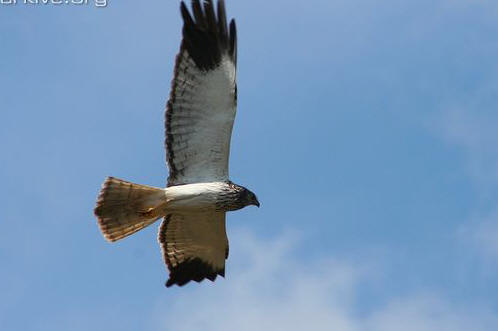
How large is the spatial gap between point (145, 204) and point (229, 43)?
230cm

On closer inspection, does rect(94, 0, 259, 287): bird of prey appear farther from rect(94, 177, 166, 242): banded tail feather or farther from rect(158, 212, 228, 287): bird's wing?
rect(158, 212, 228, 287): bird's wing

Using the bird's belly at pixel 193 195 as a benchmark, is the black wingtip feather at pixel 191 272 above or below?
below

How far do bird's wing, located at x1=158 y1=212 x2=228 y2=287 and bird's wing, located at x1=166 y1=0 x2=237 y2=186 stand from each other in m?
1.41

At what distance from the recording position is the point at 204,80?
16156mm

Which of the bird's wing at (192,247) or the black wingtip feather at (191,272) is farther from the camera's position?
the black wingtip feather at (191,272)

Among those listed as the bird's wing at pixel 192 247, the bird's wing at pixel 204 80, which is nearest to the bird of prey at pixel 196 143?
the bird's wing at pixel 204 80

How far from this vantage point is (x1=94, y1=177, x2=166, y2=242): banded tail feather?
1636cm

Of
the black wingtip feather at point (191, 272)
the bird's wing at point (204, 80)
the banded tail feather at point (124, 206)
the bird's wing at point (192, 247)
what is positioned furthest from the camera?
the black wingtip feather at point (191, 272)

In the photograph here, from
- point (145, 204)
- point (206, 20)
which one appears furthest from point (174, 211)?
point (206, 20)

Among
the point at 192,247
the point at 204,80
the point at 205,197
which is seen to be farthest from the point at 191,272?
the point at 204,80

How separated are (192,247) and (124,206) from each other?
152 centimetres

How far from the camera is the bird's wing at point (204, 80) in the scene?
16125 millimetres

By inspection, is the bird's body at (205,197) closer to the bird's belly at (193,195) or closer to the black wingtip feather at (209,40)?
the bird's belly at (193,195)

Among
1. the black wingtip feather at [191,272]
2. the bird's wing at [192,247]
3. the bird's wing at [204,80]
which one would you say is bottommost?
the black wingtip feather at [191,272]
